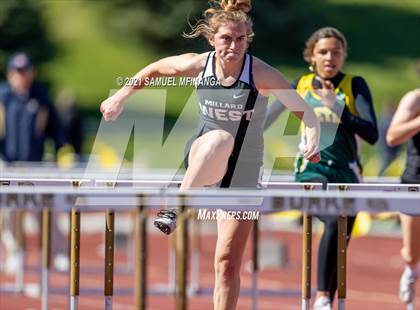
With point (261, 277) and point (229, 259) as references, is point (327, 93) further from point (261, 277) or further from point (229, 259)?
point (261, 277)

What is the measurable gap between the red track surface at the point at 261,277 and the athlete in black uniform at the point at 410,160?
2709mm

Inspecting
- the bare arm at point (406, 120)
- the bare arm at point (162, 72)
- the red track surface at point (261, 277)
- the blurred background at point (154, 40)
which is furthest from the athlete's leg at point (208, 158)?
the blurred background at point (154, 40)

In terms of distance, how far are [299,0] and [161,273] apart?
139 feet

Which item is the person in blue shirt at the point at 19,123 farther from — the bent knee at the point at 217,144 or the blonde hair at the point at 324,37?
the bent knee at the point at 217,144

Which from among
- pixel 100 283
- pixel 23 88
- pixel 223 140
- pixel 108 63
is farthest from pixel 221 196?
pixel 108 63

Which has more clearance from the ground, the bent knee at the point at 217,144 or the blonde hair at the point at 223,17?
the blonde hair at the point at 223,17

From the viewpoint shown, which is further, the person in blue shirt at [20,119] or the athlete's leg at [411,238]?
the person in blue shirt at [20,119]

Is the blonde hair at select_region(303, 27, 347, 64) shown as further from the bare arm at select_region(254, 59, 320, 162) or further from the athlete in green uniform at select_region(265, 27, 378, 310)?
the bare arm at select_region(254, 59, 320, 162)

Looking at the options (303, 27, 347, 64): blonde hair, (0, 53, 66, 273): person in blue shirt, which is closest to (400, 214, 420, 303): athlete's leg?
(303, 27, 347, 64): blonde hair

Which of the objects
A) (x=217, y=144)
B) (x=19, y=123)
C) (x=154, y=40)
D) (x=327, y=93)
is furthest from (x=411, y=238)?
(x=154, y=40)

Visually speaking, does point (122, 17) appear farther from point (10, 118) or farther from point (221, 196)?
point (221, 196)

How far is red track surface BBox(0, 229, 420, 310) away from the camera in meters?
12.4

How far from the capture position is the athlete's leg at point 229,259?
6953 millimetres

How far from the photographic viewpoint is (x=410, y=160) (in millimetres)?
9469
